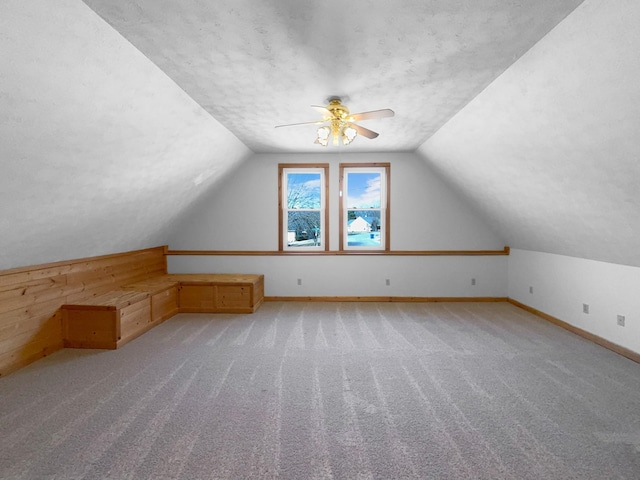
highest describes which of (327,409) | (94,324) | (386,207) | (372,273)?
(386,207)

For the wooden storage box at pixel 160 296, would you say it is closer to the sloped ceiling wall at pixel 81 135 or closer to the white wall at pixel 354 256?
the sloped ceiling wall at pixel 81 135

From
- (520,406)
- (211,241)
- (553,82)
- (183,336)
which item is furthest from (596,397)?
(211,241)

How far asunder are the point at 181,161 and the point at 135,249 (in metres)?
1.84

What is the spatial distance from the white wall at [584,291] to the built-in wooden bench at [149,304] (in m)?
4.22

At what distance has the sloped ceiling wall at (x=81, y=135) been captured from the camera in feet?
6.07

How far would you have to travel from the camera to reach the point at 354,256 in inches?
230

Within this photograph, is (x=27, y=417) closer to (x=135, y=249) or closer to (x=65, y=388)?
(x=65, y=388)

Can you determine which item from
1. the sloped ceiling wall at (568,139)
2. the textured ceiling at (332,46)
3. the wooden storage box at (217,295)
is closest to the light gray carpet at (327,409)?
the wooden storage box at (217,295)

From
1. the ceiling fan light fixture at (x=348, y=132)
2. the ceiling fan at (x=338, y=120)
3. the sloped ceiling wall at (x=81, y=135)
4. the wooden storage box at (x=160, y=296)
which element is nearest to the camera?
the sloped ceiling wall at (x=81, y=135)

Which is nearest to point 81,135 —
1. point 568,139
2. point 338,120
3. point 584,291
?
point 338,120

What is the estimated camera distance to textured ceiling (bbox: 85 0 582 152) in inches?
75.8

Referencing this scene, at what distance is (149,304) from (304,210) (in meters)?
2.86

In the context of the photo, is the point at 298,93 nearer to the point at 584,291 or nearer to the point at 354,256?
the point at 354,256

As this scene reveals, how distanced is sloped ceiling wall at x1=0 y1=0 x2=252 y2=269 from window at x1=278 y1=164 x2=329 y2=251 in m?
1.72
